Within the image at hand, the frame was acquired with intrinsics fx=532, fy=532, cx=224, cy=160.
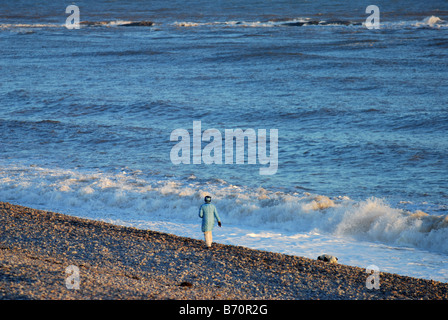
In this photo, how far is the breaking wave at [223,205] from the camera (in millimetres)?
10180

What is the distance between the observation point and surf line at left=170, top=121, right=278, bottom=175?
50.6 feet

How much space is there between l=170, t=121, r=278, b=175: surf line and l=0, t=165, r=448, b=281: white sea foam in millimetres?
1985

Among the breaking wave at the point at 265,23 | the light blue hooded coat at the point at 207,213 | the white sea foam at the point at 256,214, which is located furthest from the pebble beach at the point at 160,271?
the breaking wave at the point at 265,23

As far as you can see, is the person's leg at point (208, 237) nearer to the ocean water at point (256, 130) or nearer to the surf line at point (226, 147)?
the ocean water at point (256, 130)

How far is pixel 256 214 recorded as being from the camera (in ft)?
36.8

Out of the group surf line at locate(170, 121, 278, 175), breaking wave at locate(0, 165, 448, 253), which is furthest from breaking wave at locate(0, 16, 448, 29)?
breaking wave at locate(0, 165, 448, 253)

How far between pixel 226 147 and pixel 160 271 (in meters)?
9.62

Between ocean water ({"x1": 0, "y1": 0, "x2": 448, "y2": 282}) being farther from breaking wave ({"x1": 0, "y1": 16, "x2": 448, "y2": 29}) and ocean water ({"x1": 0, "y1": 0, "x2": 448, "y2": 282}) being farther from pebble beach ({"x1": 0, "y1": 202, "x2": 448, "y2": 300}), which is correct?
breaking wave ({"x1": 0, "y1": 16, "x2": 448, "y2": 29})

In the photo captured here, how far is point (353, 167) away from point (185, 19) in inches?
2070

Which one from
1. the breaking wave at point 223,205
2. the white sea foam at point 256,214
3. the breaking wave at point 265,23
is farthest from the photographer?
the breaking wave at point 265,23

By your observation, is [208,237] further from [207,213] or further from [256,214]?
[256,214]

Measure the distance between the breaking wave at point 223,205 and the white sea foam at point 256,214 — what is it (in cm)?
2

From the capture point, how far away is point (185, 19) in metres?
63.6
